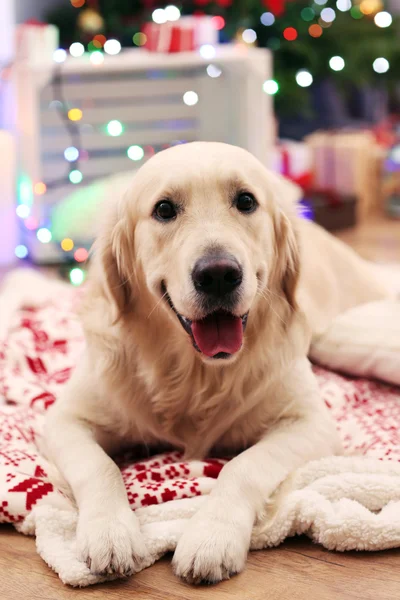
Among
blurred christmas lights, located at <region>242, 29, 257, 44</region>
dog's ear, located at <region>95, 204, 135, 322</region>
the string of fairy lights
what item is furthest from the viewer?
blurred christmas lights, located at <region>242, 29, 257, 44</region>

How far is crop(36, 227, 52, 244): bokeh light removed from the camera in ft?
13.8

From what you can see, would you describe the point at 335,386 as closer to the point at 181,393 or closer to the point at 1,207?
the point at 181,393

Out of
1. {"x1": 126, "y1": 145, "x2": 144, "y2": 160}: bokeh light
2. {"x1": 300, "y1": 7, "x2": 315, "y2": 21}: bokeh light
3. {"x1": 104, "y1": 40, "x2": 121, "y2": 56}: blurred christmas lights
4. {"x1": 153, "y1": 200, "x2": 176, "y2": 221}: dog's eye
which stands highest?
{"x1": 300, "y1": 7, "x2": 315, "y2": 21}: bokeh light

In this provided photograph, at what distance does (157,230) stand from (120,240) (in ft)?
0.50

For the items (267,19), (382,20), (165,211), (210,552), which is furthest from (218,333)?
(382,20)

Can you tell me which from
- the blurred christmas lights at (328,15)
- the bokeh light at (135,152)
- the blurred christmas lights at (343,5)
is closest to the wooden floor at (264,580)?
the bokeh light at (135,152)

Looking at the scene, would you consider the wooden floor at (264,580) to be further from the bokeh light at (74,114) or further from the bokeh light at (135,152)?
the bokeh light at (74,114)

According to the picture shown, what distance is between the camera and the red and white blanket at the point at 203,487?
1517mm

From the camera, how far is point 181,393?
1819mm

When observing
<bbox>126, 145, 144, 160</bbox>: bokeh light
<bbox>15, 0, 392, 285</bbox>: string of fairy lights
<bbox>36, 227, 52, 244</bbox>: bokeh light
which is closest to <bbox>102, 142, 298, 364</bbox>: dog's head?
<bbox>15, 0, 392, 285</bbox>: string of fairy lights

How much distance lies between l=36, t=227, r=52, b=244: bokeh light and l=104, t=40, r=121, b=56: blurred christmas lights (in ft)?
4.05

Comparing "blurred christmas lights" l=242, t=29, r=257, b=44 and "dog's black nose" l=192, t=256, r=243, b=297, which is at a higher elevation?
"blurred christmas lights" l=242, t=29, r=257, b=44

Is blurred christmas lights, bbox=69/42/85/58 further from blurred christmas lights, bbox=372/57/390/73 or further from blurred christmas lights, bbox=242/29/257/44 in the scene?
blurred christmas lights, bbox=372/57/390/73

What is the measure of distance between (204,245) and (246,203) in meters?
0.22
